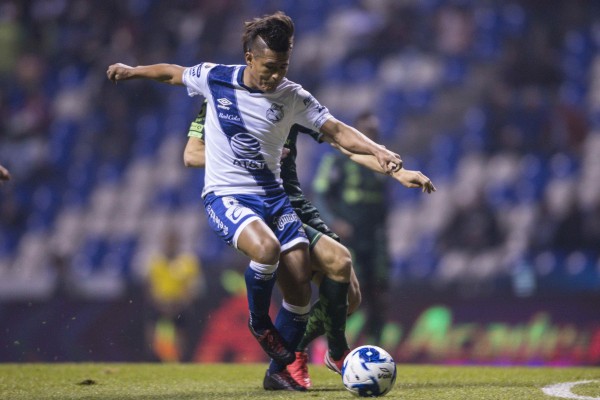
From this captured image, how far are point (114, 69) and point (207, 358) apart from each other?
486cm

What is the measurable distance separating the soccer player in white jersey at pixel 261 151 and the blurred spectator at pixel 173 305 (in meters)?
4.59

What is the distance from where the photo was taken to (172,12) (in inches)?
583

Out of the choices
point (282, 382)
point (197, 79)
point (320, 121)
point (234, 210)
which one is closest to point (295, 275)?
point (234, 210)

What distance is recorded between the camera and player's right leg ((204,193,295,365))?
511 cm

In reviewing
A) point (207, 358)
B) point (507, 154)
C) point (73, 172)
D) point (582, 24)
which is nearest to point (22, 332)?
point (207, 358)

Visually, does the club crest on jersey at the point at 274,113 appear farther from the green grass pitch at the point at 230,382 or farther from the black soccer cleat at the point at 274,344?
the green grass pitch at the point at 230,382

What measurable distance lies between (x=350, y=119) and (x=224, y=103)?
7266 mm

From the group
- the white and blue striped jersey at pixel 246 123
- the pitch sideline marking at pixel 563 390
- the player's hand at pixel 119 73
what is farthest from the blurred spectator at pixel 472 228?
the player's hand at pixel 119 73

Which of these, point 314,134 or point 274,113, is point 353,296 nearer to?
point 314,134

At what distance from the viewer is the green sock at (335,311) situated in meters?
5.52

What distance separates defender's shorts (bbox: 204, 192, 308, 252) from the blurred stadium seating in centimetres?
420

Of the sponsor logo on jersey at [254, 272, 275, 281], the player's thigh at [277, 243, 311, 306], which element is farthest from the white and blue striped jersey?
the sponsor logo on jersey at [254, 272, 275, 281]

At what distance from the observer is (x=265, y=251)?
5.08 meters

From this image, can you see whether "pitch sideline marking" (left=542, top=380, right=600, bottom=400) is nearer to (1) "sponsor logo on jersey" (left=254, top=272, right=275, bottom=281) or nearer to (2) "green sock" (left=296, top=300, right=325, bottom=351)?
(2) "green sock" (left=296, top=300, right=325, bottom=351)
